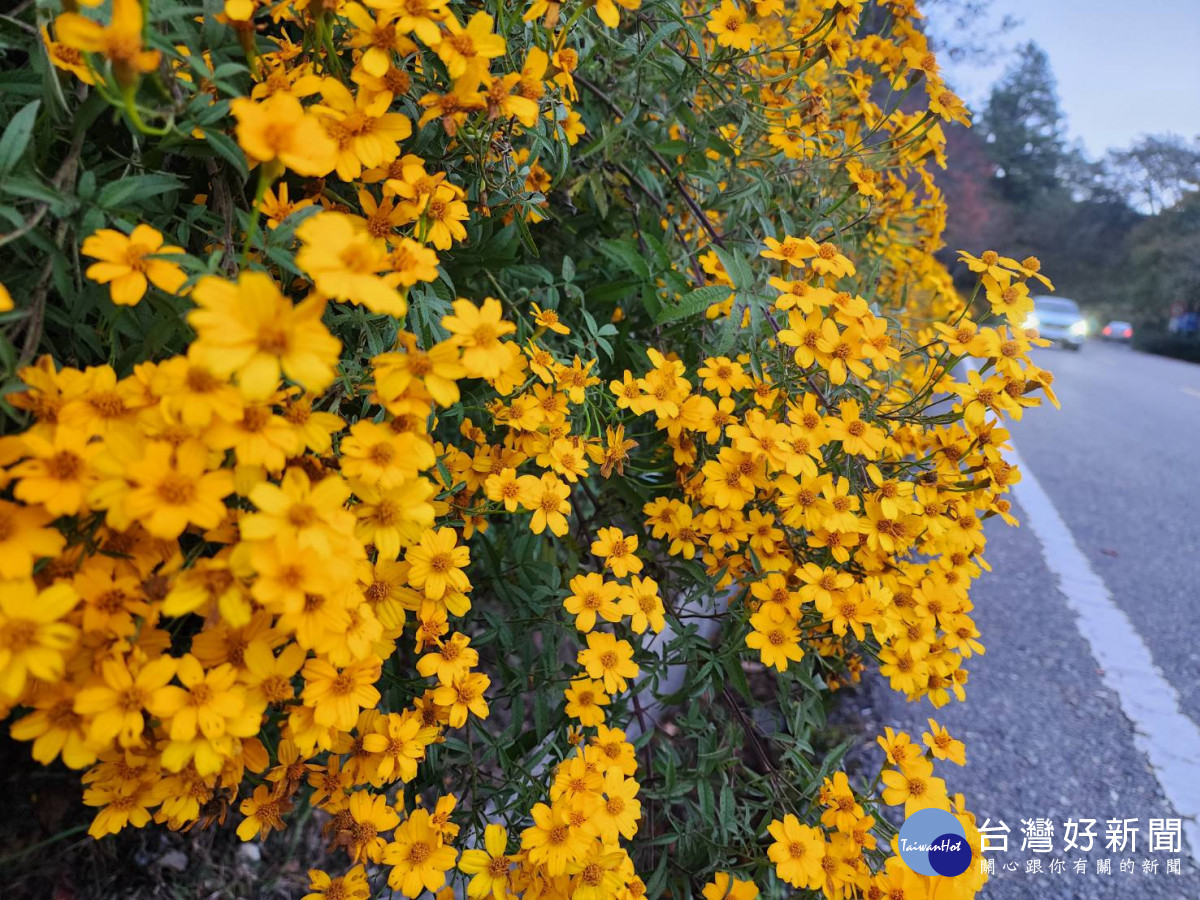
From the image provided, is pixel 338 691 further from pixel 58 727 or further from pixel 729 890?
pixel 729 890

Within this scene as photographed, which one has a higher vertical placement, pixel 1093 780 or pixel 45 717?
pixel 45 717

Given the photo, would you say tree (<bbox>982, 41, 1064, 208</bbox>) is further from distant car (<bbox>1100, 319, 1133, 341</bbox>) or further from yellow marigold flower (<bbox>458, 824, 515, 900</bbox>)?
yellow marigold flower (<bbox>458, 824, 515, 900</bbox>)

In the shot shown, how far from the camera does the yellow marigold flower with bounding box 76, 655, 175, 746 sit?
2.04 ft

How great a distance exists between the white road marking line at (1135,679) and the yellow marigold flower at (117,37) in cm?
278

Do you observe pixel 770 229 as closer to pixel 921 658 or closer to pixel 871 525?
pixel 871 525

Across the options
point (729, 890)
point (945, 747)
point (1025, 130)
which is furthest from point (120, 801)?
point (1025, 130)

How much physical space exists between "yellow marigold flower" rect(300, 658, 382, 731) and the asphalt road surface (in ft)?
5.99

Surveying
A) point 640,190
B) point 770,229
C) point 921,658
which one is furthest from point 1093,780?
point 640,190

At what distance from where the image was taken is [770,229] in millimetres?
1408

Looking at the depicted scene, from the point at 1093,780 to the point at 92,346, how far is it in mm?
2705

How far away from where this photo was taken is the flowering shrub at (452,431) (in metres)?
0.63

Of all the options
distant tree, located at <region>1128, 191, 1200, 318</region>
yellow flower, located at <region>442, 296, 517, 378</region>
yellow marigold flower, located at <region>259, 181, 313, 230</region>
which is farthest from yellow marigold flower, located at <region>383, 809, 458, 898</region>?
distant tree, located at <region>1128, 191, 1200, 318</region>

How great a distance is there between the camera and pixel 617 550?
1.26 m

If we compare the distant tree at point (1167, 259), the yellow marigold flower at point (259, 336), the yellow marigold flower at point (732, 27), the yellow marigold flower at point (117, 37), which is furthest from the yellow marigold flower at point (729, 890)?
the distant tree at point (1167, 259)
